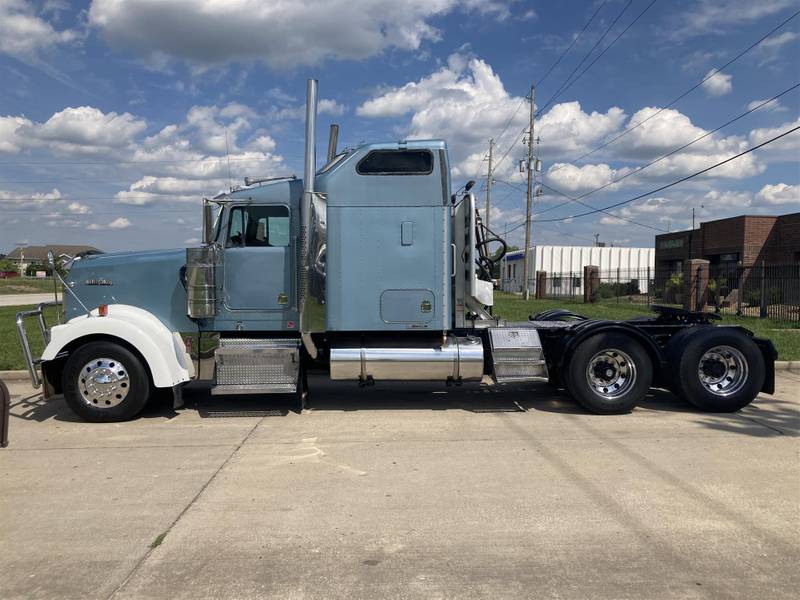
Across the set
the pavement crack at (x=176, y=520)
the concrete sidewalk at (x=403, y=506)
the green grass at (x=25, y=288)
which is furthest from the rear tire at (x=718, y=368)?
the green grass at (x=25, y=288)

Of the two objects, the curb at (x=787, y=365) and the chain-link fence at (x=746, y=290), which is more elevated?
the chain-link fence at (x=746, y=290)

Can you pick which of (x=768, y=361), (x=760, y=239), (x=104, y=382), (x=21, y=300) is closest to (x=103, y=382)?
(x=104, y=382)

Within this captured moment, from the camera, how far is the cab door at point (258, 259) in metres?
7.17

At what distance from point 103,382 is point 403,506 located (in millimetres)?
4120

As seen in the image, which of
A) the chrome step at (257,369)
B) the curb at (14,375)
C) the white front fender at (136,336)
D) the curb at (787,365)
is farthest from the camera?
the curb at (787,365)

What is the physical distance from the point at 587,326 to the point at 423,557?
14.1 feet

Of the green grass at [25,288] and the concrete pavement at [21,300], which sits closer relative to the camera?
the concrete pavement at [21,300]

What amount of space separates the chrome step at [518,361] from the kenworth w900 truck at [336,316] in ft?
0.06

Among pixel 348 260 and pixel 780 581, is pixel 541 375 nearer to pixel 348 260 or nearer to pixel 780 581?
pixel 348 260

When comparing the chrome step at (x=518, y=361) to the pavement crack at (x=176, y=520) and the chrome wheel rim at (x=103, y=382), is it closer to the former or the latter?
the pavement crack at (x=176, y=520)

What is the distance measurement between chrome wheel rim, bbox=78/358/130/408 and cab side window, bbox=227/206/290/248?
1.89 metres

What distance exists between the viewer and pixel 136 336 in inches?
265

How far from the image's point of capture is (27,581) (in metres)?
3.42

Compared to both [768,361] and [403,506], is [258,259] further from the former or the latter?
[768,361]
